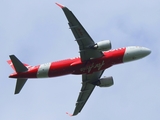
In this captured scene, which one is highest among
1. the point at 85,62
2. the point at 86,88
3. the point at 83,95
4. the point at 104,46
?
the point at 104,46

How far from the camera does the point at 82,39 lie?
85500mm

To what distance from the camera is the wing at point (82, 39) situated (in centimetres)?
8211

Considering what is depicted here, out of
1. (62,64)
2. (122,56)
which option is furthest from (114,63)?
(62,64)

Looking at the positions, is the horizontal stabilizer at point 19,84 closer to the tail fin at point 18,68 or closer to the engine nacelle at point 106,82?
the tail fin at point 18,68

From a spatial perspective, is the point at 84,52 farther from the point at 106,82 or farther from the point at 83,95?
the point at 83,95

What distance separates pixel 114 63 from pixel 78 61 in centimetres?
590

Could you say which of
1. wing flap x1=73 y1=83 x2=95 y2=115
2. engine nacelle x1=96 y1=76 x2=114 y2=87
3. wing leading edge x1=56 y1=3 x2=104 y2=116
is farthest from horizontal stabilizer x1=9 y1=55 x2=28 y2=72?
engine nacelle x1=96 y1=76 x2=114 y2=87

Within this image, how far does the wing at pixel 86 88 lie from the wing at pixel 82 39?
8129mm

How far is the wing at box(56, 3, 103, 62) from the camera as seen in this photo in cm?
8211

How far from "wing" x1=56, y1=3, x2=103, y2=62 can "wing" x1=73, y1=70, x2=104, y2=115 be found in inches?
320

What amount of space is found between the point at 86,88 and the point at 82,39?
15.4 metres

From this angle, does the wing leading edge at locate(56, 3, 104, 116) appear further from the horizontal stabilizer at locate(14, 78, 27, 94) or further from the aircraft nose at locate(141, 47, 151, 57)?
the horizontal stabilizer at locate(14, 78, 27, 94)

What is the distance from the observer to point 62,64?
291ft

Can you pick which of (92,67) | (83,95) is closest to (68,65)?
(92,67)
